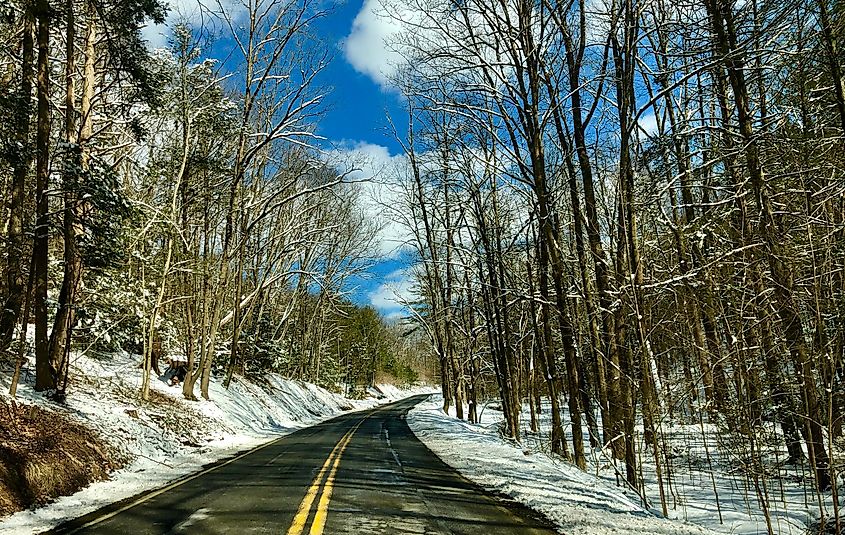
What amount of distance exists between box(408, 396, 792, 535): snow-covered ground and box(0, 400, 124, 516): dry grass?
20.2ft

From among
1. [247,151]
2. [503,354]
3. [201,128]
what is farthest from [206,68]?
[503,354]

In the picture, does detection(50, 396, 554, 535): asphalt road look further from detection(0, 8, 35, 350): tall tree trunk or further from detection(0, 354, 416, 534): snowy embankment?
detection(0, 8, 35, 350): tall tree trunk

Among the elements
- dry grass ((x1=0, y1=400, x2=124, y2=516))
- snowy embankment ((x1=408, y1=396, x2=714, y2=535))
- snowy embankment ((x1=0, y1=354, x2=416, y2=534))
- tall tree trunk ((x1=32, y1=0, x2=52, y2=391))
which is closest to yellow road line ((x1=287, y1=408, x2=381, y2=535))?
snowy embankment ((x1=408, y1=396, x2=714, y2=535))

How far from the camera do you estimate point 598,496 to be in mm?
7508

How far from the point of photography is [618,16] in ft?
28.9

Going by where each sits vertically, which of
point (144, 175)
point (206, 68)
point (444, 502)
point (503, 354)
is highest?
point (206, 68)

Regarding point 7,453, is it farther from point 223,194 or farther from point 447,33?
point 223,194

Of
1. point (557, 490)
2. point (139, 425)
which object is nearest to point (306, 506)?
point (557, 490)

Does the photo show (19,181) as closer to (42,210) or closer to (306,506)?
(42,210)

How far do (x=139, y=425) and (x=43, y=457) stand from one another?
521 centimetres

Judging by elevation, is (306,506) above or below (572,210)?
below

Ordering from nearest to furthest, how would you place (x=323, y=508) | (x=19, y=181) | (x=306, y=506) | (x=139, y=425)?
(x=323, y=508) → (x=306, y=506) → (x=19, y=181) → (x=139, y=425)

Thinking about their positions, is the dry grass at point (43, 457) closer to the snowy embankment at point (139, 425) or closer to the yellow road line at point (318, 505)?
the snowy embankment at point (139, 425)

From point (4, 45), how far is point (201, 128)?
7.55 metres
